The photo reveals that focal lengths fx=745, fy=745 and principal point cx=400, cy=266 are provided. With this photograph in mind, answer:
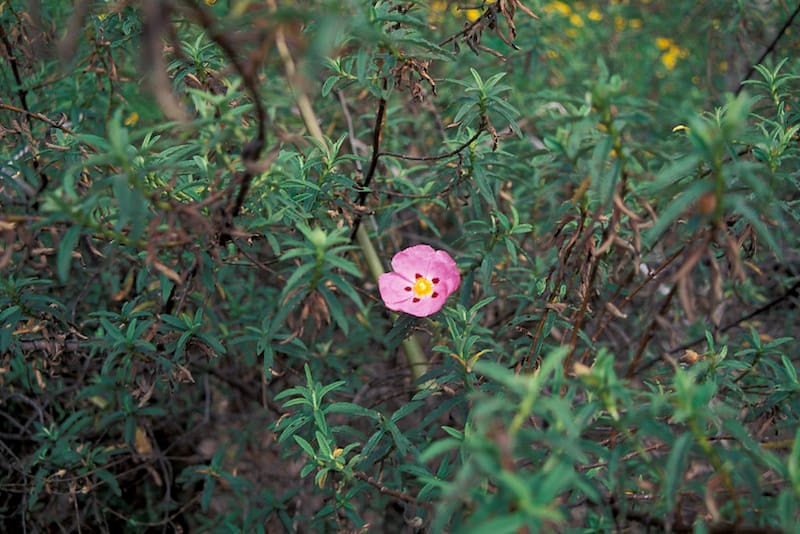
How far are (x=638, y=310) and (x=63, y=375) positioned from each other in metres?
2.21

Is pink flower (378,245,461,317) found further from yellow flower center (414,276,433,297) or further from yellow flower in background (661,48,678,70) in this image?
yellow flower in background (661,48,678,70)

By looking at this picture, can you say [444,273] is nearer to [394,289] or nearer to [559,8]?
[394,289]

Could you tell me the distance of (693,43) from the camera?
164 inches

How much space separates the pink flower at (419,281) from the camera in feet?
6.65

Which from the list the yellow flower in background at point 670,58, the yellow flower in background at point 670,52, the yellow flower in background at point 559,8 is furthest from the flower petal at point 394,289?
the yellow flower in background at point 670,58

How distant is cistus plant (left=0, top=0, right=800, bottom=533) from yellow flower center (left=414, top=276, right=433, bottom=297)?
0.01 m

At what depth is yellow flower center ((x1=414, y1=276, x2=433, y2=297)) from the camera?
81.8 inches

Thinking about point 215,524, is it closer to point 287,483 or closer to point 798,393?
A: point 287,483

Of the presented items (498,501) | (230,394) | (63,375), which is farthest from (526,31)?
(498,501)

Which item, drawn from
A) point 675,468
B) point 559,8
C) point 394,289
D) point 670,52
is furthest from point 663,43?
point 675,468

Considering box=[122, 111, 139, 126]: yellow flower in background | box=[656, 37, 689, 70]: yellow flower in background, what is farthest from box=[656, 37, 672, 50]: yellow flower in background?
box=[122, 111, 139, 126]: yellow flower in background

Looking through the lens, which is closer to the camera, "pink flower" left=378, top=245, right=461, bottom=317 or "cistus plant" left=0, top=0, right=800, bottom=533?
"cistus plant" left=0, top=0, right=800, bottom=533

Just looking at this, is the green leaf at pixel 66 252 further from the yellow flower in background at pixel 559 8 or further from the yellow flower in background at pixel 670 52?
the yellow flower in background at pixel 670 52

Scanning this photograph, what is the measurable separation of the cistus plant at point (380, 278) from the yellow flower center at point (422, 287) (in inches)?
0.6
